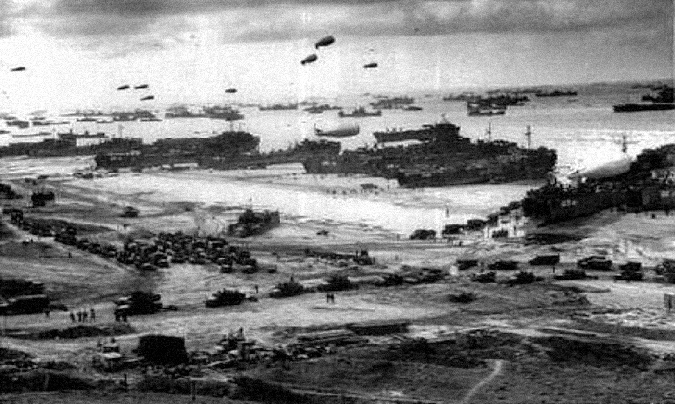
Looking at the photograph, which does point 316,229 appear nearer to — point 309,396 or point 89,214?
point 89,214

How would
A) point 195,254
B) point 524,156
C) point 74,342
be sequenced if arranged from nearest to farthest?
point 74,342 → point 195,254 → point 524,156

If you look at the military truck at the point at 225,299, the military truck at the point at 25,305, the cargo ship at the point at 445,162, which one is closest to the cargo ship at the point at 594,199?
the cargo ship at the point at 445,162

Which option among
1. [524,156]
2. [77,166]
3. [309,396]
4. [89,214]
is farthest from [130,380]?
[77,166]

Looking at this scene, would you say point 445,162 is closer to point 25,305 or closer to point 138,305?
point 138,305

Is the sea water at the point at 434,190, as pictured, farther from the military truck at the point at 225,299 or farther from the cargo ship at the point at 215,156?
the military truck at the point at 225,299

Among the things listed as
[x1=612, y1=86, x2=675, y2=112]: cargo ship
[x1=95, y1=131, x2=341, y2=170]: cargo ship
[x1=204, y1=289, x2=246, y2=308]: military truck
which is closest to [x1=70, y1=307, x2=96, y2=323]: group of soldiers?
[x1=204, y1=289, x2=246, y2=308]: military truck

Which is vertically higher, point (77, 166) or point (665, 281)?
point (77, 166)

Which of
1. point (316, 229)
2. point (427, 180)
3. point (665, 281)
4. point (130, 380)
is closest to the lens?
point (130, 380)
